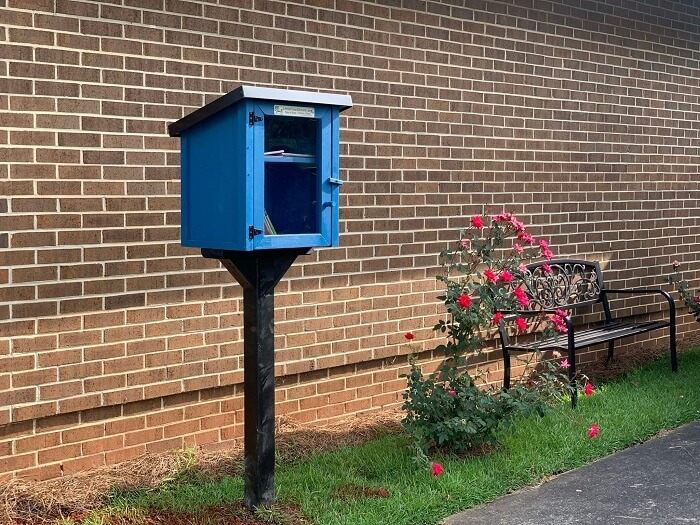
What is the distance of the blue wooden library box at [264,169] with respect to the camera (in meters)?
4.07

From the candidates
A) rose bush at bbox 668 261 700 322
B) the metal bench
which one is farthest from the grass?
rose bush at bbox 668 261 700 322

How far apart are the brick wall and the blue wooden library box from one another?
792 mm

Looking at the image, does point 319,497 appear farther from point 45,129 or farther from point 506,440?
point 45,129

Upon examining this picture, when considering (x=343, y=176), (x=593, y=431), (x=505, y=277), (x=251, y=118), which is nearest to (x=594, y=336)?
(x=593, y=431)

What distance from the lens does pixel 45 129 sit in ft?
15.7

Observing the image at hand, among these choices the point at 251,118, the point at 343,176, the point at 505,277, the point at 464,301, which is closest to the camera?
the point at 251,118

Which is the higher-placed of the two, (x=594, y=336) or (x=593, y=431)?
(x=594, y=336)

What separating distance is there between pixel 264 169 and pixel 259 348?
821 mm

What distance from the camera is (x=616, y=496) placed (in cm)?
493

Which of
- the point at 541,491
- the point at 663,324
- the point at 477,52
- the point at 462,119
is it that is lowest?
the point at 541,491

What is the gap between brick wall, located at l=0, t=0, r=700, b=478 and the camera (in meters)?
4.81

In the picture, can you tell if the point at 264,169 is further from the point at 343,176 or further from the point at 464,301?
the point at 343,176

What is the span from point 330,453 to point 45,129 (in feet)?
7.97

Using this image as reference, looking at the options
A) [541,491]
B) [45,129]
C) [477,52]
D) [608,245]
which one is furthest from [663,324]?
[45,129]
